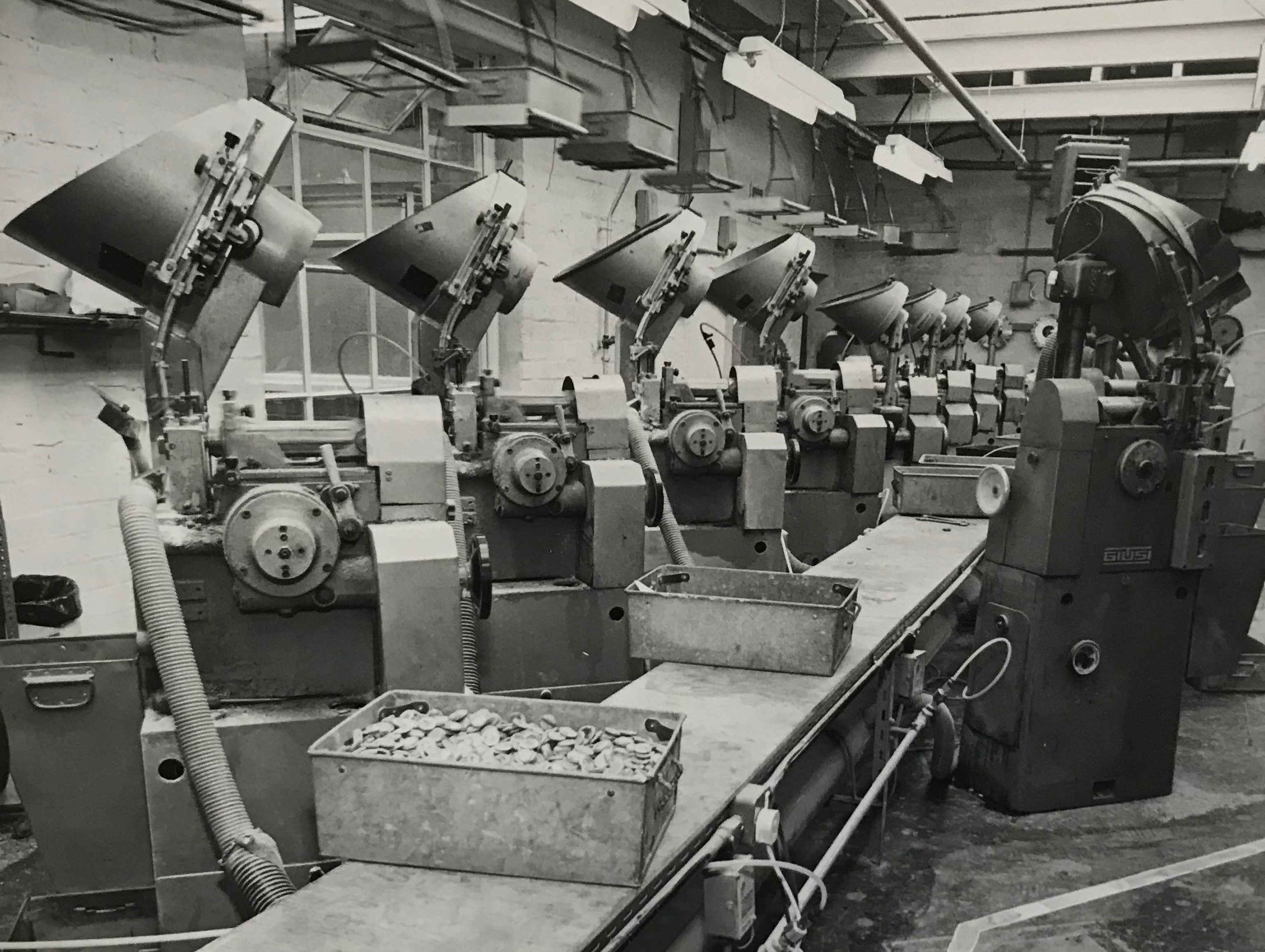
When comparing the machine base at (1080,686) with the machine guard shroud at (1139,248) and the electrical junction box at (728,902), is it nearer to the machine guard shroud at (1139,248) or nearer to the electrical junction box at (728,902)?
the machine guard shroud at (1139,248)

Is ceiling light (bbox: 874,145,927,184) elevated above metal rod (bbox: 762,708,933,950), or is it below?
above

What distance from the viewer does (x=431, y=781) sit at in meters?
1.29

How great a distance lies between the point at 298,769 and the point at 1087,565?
2.13 m

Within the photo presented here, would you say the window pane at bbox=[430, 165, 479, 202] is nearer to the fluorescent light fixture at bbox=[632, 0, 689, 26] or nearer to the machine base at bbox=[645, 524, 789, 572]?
the fluorescent light fixture at bbox=[632, 0, 689, 26]

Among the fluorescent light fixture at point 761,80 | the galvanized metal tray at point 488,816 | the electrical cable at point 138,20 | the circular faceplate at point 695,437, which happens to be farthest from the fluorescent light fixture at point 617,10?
the galvanized metal tray at point 488,816

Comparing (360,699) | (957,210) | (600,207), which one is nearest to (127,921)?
(360,699)

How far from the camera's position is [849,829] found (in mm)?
1902

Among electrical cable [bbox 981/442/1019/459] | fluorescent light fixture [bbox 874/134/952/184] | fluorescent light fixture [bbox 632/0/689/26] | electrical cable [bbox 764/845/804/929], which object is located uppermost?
fluorescent light fixture [bbox 874/134/952/184]

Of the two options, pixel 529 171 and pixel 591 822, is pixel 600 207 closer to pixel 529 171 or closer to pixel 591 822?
pixel 529 171

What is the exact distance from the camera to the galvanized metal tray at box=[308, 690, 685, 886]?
126cm

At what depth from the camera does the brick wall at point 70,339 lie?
3.15 m

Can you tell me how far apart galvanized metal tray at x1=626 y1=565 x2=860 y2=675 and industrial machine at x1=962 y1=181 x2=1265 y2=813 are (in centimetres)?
85

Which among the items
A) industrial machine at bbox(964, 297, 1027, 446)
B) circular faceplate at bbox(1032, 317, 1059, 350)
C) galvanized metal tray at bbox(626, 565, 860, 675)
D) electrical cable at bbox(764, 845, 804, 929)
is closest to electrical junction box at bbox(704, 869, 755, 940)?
electrical cable at bbox(764, 845, 804, 929)

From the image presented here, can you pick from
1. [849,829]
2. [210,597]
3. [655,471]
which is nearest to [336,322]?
[655,471]
